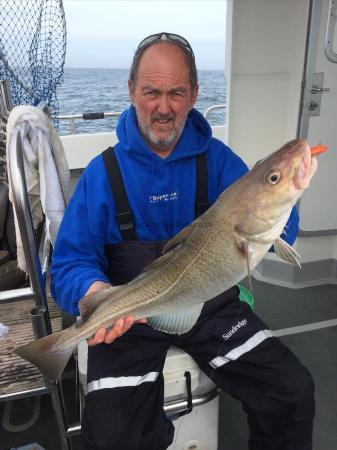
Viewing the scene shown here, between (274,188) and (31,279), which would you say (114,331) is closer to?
(31,279)

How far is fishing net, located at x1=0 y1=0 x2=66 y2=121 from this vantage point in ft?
10.3

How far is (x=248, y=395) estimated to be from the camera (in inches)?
71.0

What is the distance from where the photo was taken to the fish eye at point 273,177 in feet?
3.91

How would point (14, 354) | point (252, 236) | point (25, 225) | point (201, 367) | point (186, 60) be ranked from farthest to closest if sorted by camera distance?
point (14, 354)
point (186, 60)
point (201, 367)
point (25, 225)
point (252, 236)

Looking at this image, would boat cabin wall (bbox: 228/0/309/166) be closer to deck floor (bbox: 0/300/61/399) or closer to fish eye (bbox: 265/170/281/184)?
deck floor (bbox: 0/300/61/399)

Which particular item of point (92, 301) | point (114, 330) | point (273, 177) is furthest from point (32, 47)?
point (273, 177)

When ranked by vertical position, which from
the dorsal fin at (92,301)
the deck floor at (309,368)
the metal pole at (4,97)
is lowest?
the deck floor at (309,368)

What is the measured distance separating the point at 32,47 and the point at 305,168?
316cm

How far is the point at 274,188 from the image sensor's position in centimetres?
121

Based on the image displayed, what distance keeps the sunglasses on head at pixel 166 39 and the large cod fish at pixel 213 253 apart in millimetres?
1010

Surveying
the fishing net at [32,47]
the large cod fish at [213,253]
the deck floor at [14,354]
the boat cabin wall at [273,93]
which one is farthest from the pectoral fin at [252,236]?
the fishing net at [32,47]

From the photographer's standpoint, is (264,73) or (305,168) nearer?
(305,168)

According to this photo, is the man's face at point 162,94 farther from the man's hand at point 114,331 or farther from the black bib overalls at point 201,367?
the man's hand at point 114,331

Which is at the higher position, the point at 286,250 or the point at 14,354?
the point at 286,250
